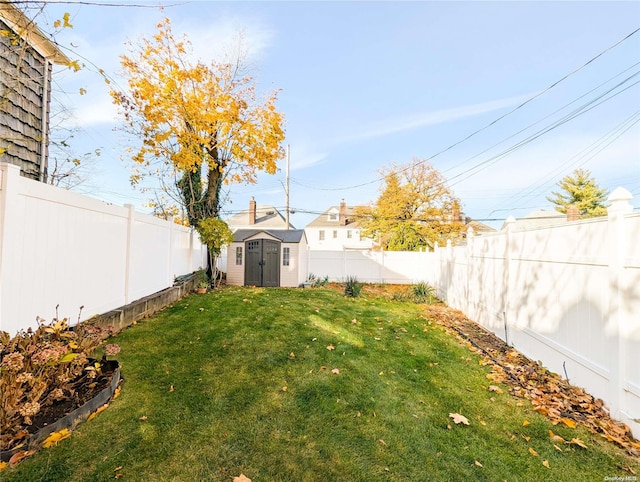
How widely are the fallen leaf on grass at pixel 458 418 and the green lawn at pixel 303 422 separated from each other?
52mm

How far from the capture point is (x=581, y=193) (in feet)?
103

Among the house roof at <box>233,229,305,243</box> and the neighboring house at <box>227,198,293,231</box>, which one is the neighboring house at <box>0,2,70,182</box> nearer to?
the house roof at <box>233,229,305,243</box>

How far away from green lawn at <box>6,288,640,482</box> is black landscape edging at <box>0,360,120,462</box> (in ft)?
0.29

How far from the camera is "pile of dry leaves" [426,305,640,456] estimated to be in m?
2.58

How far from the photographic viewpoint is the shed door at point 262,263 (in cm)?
1192

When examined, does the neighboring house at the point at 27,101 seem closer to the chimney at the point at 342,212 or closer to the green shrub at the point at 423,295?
the green shrub at the point at 423,295

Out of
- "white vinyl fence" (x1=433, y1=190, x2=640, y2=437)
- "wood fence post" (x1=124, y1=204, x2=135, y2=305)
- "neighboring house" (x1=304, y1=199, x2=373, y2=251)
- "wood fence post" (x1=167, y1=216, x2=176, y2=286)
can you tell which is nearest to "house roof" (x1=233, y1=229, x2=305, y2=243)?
"wood fence post" (x1=167, y1=216, x2=176, y2=286)

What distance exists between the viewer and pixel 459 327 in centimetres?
643

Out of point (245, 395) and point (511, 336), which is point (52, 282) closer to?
point (245, 395)

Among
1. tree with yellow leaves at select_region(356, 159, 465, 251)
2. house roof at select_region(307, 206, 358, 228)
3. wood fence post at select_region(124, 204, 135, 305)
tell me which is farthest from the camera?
house roof at select_region(307, 206, 358, 228)

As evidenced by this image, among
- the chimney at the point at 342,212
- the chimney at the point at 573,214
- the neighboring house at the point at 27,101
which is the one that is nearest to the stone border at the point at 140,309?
the neighboring house at the point at 27,101

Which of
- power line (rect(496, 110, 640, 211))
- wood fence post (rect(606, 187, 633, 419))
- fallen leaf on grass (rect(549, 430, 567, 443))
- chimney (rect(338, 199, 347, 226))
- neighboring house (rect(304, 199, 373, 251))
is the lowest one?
fallen leaf on grass (rect(549, 430, 567, 443))

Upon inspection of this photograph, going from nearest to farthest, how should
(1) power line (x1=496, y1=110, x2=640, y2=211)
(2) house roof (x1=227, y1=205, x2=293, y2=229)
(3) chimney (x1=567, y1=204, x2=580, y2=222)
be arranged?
(1) power line (x1=496, y1=110, x2=640, y2=211), (3) chimney (x1=567, y1=204, x2=580, y2=222), (2) house roof (x1=227, y1=205, x2=293, y2=229)

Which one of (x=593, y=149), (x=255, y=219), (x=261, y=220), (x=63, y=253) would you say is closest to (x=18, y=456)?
(x=63, y=253)
